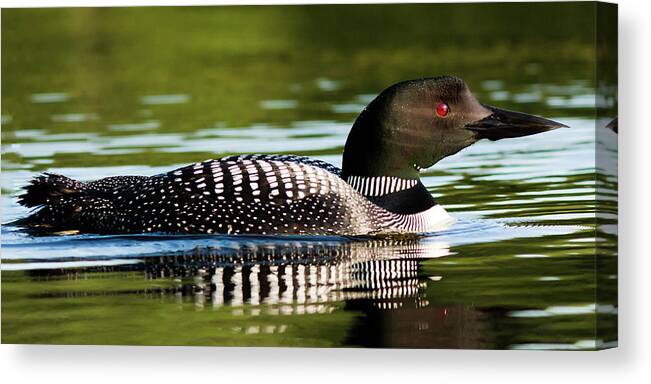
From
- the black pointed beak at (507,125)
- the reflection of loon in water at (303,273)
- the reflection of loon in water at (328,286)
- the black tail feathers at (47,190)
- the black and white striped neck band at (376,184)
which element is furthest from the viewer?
the black and white striped neck band at (376,184)

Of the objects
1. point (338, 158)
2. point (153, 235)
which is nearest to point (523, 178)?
point (338, 158)

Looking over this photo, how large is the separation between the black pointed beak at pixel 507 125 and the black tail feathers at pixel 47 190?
1.72 meters

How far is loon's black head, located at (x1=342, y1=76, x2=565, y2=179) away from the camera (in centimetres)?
970

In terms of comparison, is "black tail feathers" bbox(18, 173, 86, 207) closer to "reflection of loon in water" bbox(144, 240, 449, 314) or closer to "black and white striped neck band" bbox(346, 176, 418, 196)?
"reflection of loon in water" bbox(144, 240, 449, 314)

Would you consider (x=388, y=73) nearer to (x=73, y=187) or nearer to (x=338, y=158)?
(x=338, y=158)

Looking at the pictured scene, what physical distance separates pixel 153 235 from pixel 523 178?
66.6 inches

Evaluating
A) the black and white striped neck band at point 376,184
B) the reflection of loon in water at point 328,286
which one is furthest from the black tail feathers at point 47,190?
the black and white striped neck band at point 376,184

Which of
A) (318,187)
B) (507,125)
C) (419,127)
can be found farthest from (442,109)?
(318,187)

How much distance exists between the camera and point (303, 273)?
9.23 meters

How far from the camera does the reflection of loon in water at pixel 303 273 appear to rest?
8.92 meters

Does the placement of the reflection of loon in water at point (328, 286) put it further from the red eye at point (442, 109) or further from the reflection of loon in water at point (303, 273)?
the red eye at point (442, 109)

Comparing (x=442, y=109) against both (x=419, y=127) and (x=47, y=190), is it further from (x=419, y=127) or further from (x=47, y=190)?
(x=47, y=190)

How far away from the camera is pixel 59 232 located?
9711mm

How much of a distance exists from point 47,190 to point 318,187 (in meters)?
1.16
